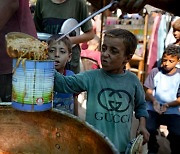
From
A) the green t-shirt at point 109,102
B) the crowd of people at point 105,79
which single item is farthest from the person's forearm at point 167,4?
the green t-shirt at point 109,102

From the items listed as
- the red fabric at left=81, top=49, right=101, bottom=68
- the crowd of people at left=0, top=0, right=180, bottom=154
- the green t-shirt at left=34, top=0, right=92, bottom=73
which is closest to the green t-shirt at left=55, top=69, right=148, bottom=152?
the crowd of people at left=0, top=0, right=180, bottom=154

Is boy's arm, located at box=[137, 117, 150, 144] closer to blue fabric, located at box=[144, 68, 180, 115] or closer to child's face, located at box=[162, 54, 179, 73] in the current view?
blue fabric, located at box=[144, 68, 180, 115]

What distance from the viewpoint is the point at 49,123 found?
1.52 metres

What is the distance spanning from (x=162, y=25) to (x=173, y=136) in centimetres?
226

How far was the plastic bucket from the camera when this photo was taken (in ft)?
4.33

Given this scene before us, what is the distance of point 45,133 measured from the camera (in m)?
1.55

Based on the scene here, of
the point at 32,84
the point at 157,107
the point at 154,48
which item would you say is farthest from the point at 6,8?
the point at 154,48

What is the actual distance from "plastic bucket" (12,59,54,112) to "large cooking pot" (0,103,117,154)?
0.47ft

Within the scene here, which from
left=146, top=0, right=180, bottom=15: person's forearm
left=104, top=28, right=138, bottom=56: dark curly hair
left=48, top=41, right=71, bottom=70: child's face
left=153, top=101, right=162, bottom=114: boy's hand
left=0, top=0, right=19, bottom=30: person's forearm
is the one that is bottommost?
left=153, top=101, right=162, bottom=114: boy's hand

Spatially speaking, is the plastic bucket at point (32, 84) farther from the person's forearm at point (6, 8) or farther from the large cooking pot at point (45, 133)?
the person's forearm at point (6, 8)

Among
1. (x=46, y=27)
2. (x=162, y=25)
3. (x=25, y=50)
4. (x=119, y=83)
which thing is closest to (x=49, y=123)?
(x=25, y=50)

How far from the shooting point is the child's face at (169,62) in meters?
3.49

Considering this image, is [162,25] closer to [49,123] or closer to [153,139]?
[153,139]

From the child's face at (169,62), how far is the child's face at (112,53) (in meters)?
1.50
